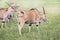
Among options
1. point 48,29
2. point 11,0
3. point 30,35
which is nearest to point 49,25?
point 48,29

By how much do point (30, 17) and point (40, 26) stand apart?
0.11 meters

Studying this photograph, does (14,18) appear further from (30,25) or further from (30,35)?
(30,35)

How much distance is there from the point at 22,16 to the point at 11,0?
0.32 meters

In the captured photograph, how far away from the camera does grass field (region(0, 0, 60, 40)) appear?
2020 mm

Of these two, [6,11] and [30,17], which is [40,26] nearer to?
[30,17]

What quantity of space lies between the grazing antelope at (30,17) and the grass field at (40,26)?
41mm

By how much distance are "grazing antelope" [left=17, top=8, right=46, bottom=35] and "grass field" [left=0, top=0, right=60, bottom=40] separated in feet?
0.14

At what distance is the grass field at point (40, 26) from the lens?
2020 millimetres

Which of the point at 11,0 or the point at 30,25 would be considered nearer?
the point at 30,25

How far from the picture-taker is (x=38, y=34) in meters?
2.06

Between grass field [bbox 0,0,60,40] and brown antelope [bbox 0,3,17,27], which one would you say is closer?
grass field [bbox 0,0,60,40]

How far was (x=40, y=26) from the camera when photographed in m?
2.19

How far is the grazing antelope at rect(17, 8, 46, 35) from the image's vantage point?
2.11 meters

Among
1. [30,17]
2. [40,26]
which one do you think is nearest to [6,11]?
[30,17]
